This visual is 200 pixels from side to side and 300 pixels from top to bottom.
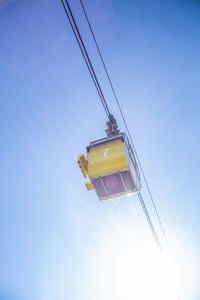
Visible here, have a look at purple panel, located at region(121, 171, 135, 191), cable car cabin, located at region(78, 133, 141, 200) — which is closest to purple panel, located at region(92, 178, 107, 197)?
cable car cabin, located at region(78, 133, 141, 200)

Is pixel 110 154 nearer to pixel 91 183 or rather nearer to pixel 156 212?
→ pixel 91 183

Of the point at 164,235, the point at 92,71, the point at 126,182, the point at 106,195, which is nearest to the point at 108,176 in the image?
the point at 126,182

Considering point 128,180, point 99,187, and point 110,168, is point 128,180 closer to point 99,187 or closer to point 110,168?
point 110,168

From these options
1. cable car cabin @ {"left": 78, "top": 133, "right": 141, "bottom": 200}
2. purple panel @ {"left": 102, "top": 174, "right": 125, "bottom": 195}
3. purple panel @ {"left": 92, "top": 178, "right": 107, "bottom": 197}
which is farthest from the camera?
purple panel @ {"left": 92, "top": 178, "right": 107, "bottom": 197}

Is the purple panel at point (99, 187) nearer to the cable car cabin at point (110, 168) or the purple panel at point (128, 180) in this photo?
the cable car cabin at point (110, 168)

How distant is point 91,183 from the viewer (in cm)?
340

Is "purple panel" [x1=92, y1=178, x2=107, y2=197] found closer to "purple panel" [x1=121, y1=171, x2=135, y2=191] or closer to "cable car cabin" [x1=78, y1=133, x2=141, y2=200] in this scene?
"cable car cabin" [x1=78, y1=133, x2=141, y2=200]

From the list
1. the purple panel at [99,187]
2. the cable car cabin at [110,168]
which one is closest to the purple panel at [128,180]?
the cable car cabin at [110,168]

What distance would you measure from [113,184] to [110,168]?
17.6 inches

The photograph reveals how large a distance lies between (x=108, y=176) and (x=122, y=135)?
1042 millimetres

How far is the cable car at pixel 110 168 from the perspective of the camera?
3088mm

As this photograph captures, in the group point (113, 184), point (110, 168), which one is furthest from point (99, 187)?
point (110, 168)

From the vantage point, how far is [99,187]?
3438 millimetres

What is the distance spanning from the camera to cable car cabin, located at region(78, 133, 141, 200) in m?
3.09
